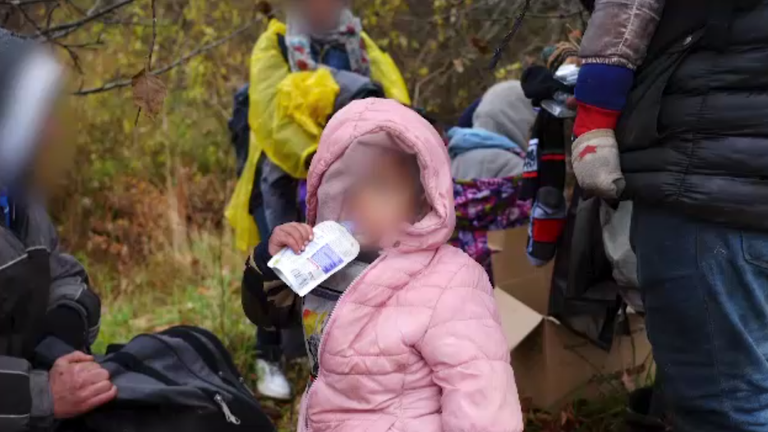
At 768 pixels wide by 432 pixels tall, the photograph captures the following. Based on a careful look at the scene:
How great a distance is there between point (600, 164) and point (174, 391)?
1.31 metres

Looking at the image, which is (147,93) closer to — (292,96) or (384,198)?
(384,198)

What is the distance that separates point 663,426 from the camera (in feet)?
8.66

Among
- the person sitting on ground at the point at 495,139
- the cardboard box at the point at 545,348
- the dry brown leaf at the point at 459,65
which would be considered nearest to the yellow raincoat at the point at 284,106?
the person sitting on ground at the point at 495,139

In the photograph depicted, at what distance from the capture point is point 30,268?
86.1 inches

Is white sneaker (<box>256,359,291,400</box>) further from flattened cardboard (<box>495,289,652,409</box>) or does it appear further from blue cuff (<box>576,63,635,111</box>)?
blue cuff (<box>576,63,635,111</box>)

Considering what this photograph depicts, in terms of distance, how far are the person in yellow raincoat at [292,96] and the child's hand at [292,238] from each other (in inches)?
52.0

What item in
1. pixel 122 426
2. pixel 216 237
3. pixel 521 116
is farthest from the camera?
pixel 216 237

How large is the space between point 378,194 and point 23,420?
1.05 meters

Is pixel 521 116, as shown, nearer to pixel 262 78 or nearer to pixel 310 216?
pixel 262 78

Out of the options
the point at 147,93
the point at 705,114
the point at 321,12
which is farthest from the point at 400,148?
the point at 321,12

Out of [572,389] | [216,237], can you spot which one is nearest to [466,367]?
[572,389]

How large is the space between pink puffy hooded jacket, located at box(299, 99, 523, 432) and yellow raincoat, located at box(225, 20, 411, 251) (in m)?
1.26

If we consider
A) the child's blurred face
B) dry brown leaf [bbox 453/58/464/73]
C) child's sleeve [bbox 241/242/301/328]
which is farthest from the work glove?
dry brown leaf [bbox 453/58/464/73]

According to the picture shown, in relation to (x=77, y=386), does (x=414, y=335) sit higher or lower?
higher
